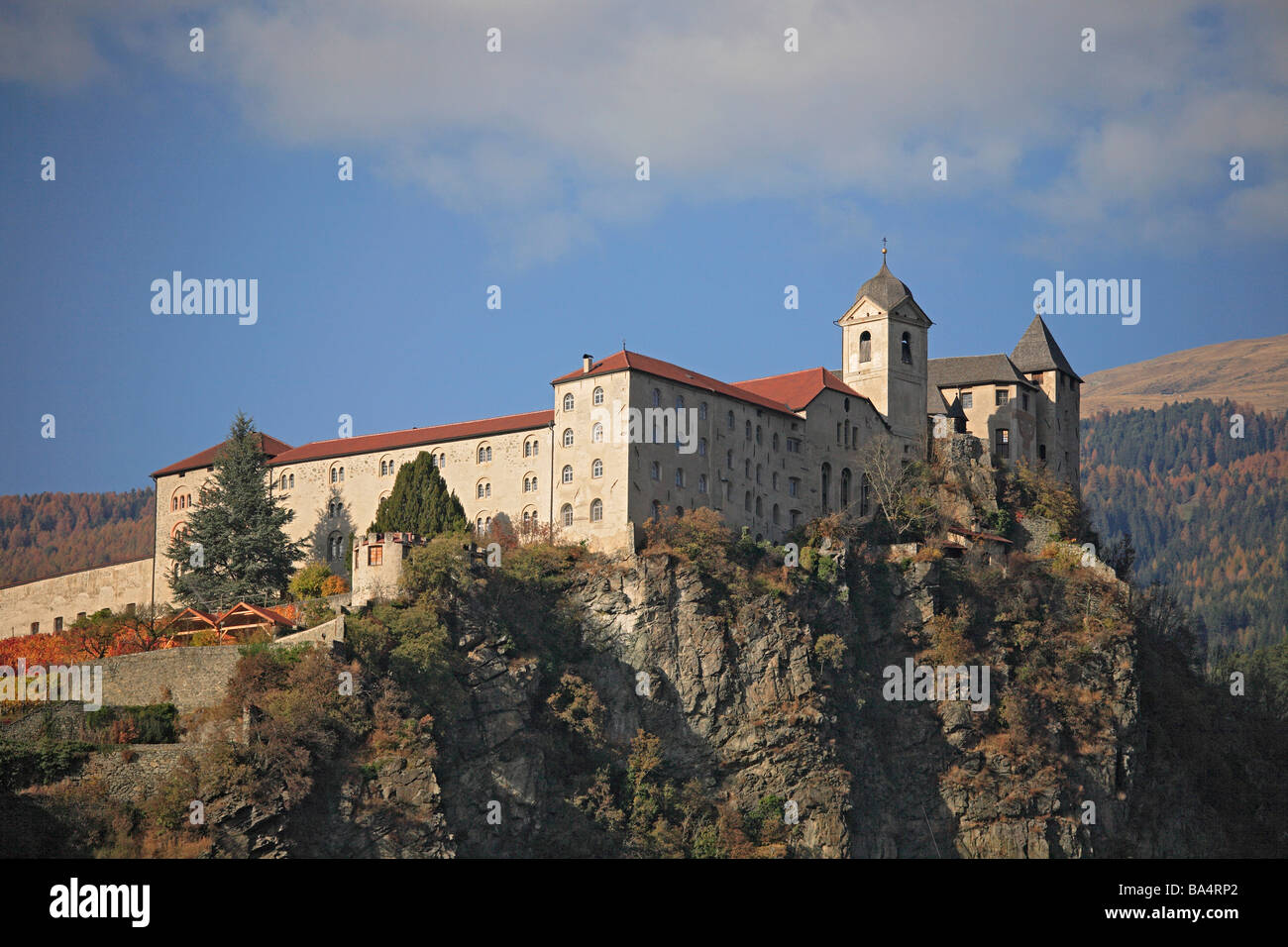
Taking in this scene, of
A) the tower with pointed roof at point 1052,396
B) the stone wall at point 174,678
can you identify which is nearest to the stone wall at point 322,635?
the stone wall at point 174,678

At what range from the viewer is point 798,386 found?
312 ft

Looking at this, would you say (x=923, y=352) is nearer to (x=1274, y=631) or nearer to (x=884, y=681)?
(x=884, y=681)

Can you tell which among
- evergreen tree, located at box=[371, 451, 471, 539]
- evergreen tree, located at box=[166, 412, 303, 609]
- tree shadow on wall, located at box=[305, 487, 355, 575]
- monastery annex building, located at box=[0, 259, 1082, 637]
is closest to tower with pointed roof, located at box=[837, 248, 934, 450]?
monastery annex building, located at box=[0, 259, 1082, 637]

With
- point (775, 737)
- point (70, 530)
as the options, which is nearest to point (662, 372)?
point (775, 737)

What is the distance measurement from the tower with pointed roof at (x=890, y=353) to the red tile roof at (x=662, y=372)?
10351 millimetres

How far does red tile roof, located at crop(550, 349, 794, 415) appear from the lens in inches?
3319

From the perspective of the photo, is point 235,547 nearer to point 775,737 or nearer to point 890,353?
point 775,737

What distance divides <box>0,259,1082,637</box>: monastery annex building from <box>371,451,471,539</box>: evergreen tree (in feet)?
7.28

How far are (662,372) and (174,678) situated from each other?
29909 mm

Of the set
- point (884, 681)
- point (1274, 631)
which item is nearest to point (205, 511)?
point (884, 681)

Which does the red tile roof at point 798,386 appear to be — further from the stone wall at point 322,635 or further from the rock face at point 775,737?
the stone wall at point 322,635

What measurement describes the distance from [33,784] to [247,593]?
24966 millimetres

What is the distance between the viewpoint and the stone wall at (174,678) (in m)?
64.8
